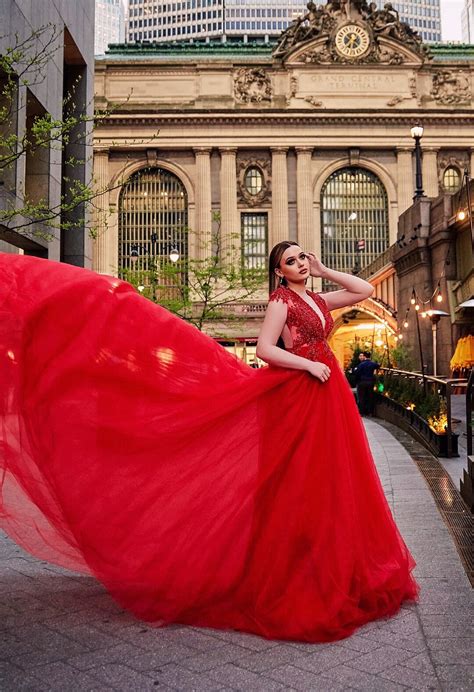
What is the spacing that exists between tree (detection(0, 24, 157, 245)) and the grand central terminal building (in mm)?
32071

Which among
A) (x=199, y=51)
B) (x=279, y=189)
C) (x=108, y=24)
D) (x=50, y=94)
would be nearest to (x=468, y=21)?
(x=108, y=24)

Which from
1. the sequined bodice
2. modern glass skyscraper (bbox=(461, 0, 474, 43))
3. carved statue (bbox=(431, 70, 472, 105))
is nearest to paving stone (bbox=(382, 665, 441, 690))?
the sequined bodice

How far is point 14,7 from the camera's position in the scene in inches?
560

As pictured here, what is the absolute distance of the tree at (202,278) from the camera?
101 ft

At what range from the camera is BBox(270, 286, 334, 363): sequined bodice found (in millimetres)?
4074

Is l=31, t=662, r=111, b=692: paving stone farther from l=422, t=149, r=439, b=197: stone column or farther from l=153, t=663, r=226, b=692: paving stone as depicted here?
l=422, t=149, r=439, b=197: stone column

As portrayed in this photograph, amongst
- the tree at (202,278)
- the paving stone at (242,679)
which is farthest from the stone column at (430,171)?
the paving stone at (242,679)

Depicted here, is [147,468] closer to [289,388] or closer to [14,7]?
[289,388]

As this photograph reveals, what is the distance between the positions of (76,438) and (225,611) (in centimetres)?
122

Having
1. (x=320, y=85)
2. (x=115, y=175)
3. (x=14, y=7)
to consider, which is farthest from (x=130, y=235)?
(x=14, y=7)

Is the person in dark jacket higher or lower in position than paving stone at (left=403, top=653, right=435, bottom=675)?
higher

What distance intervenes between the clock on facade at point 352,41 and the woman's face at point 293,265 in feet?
180

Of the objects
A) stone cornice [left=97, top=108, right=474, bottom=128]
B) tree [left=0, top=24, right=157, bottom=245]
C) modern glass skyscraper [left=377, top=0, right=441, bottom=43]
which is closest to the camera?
tree [left=0, top=24, right=157, bottom=245]

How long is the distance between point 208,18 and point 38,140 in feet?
400
